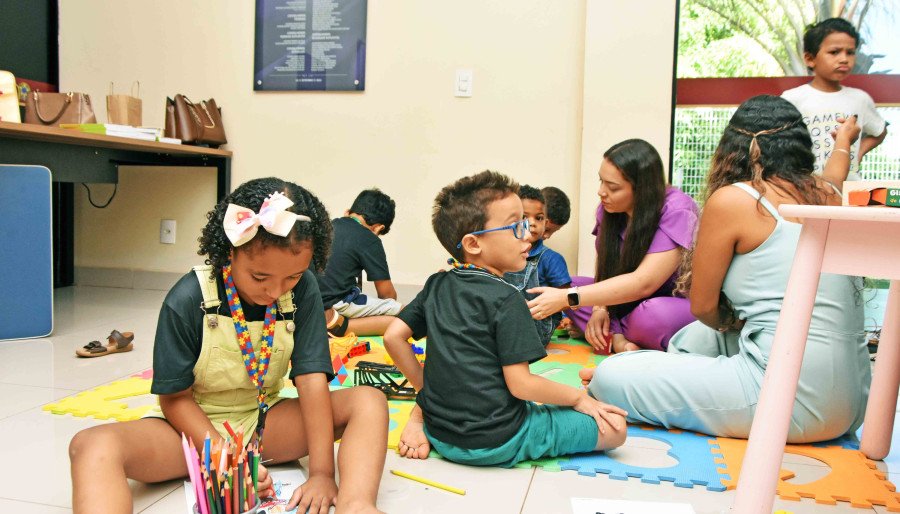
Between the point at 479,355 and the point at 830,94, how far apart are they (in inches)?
89.8

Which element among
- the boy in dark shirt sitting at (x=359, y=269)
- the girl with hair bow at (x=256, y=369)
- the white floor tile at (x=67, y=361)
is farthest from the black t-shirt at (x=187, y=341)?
the boy in dark shirt sitting at (x=359, y=269)

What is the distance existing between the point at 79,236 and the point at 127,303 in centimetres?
91

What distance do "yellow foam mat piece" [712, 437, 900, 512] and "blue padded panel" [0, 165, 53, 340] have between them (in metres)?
2.44

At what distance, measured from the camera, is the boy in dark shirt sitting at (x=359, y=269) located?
9.62ft

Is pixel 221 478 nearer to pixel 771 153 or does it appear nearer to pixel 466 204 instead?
pixel 466 204

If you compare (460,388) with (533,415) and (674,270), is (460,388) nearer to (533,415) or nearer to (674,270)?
(533,415)

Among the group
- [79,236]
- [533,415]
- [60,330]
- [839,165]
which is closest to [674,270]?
[839,165]

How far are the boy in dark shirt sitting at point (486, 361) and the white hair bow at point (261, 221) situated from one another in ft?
Result: 1.37

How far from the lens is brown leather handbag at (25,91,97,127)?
3.04 meters

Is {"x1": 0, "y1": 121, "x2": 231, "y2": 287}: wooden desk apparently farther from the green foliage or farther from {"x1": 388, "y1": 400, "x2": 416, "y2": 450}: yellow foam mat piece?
the green foliage

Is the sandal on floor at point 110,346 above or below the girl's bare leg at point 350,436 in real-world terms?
below

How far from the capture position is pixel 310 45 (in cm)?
376

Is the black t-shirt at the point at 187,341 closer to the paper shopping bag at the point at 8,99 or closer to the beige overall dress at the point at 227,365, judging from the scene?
the beige overall dress at the point at 227,365

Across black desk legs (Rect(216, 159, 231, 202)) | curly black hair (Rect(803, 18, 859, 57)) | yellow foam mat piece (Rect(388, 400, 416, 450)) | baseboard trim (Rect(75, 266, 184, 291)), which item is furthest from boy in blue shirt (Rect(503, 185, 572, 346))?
baseboard trim (Rect(75, 266, 184, 291))
